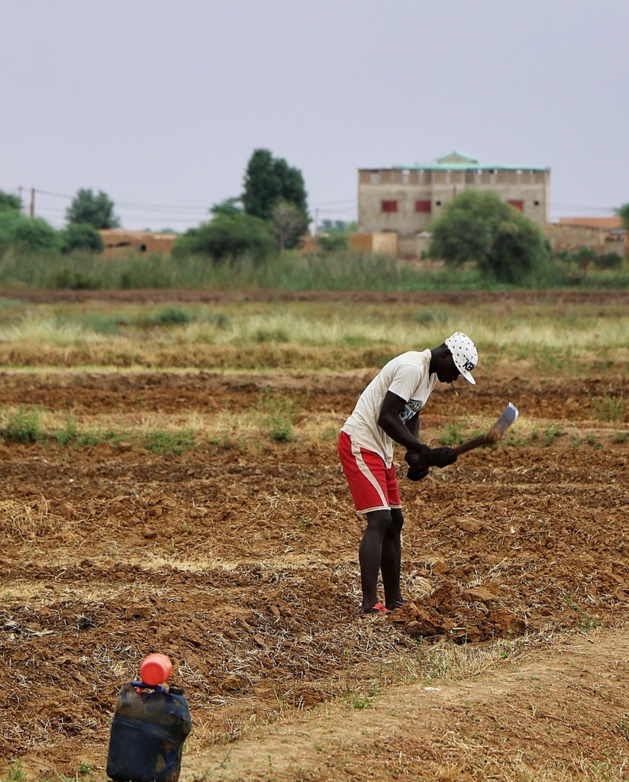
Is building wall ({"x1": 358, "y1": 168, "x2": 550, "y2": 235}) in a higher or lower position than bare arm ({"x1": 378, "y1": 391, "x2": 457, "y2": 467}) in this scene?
higher

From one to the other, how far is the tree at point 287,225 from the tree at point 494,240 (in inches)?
780

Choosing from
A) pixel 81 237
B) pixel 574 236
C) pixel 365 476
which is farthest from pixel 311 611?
pixel 574 236

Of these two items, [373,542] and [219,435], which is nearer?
[373,542]

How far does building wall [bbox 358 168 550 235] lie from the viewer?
78.1m

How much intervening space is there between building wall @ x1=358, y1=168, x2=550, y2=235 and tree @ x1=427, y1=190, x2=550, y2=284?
27.0 metres

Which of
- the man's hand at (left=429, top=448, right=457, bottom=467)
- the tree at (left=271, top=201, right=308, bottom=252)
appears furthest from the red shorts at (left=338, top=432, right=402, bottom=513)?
the tree at (left=271, top=201, right=308, bottom=252)

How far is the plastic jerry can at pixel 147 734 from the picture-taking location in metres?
4.31

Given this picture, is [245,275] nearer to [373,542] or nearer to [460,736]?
[373,542]

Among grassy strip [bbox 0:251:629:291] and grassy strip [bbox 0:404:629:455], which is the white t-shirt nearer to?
grassy strip [bbox 0:404:629:455]

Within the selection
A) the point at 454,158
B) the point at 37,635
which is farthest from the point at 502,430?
the point at 454,158

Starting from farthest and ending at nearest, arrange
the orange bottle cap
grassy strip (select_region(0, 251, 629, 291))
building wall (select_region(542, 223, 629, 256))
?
building wall (select_region(542, 223, 629, 256)), grassy strip (select_region(0, 251, 629, 291)), the orange bottle cap

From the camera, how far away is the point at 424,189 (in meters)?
77.9

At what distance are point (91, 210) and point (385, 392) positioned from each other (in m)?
83.9

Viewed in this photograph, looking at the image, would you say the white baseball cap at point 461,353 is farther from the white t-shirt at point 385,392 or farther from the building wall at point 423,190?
the building wall at point 423,190
